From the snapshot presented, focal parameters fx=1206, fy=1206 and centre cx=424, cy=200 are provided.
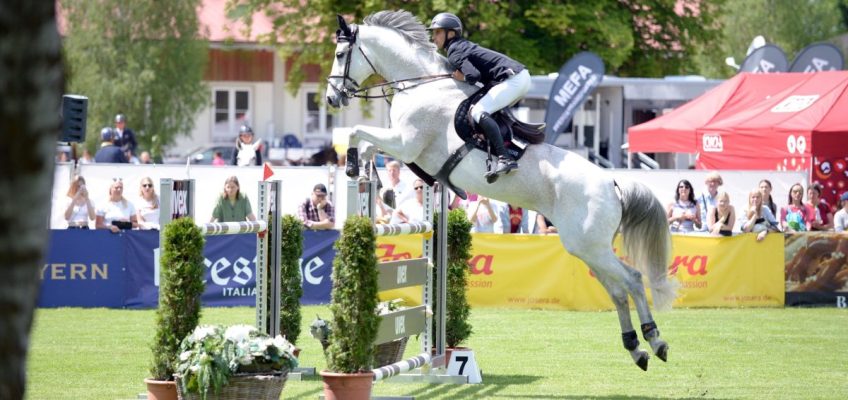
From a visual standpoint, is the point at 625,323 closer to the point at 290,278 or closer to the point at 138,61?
the point at 290,278

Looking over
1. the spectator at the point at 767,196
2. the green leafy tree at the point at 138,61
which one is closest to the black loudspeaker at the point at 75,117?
the spectator at the point at 767,196

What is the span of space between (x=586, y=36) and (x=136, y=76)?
15036mm

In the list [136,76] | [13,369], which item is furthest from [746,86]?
[136,76]

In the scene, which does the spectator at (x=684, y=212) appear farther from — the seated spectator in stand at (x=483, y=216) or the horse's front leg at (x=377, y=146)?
the horse's front leg at (x=377, y=146)

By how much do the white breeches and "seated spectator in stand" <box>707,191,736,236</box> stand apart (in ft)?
24.7

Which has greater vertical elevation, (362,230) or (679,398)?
(362,230)

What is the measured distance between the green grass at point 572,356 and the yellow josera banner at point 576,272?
1.19ft

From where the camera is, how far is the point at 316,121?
47562mm

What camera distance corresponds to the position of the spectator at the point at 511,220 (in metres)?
16.1

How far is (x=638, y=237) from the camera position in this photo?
880 cm

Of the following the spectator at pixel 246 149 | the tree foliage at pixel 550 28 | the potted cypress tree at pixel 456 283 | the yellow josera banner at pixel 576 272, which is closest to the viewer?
the potted cypress tree at pixel 456 283

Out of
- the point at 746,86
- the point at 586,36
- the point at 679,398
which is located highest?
the point at 586,36

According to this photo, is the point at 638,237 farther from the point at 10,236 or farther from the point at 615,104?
the point at 615,104

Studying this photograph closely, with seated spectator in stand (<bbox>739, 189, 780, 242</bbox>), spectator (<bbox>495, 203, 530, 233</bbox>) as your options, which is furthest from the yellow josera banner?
spectator (<bbox>495, 203, 530, 233</bbox>)
